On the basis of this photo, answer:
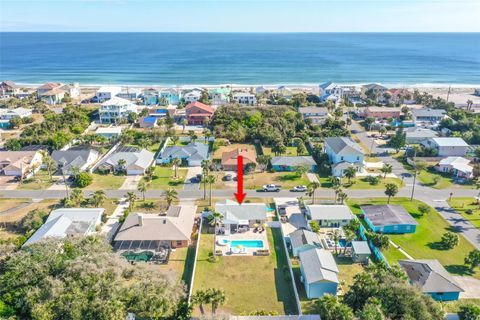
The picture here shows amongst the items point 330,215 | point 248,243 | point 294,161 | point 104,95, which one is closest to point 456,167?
point 294,161

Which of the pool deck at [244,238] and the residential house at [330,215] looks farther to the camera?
the residential house at [330,215]

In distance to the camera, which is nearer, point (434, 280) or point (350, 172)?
point (434, 280)

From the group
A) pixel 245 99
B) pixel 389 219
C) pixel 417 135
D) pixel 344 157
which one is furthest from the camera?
pixel 245 99

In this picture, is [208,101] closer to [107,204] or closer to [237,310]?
[107,204]

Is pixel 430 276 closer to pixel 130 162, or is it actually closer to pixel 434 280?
pixel 434 280

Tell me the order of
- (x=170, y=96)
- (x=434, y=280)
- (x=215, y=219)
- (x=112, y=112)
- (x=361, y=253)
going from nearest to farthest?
(x=434, y=280), (x=361, y=253), (x=215, y=219), (x=112, y=112), (x=170, y=96)

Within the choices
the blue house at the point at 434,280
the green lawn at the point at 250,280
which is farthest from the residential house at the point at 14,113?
the blue house at the point at 434,280

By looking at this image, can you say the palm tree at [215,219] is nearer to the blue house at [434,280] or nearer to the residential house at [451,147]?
the blue house at [434,280]
